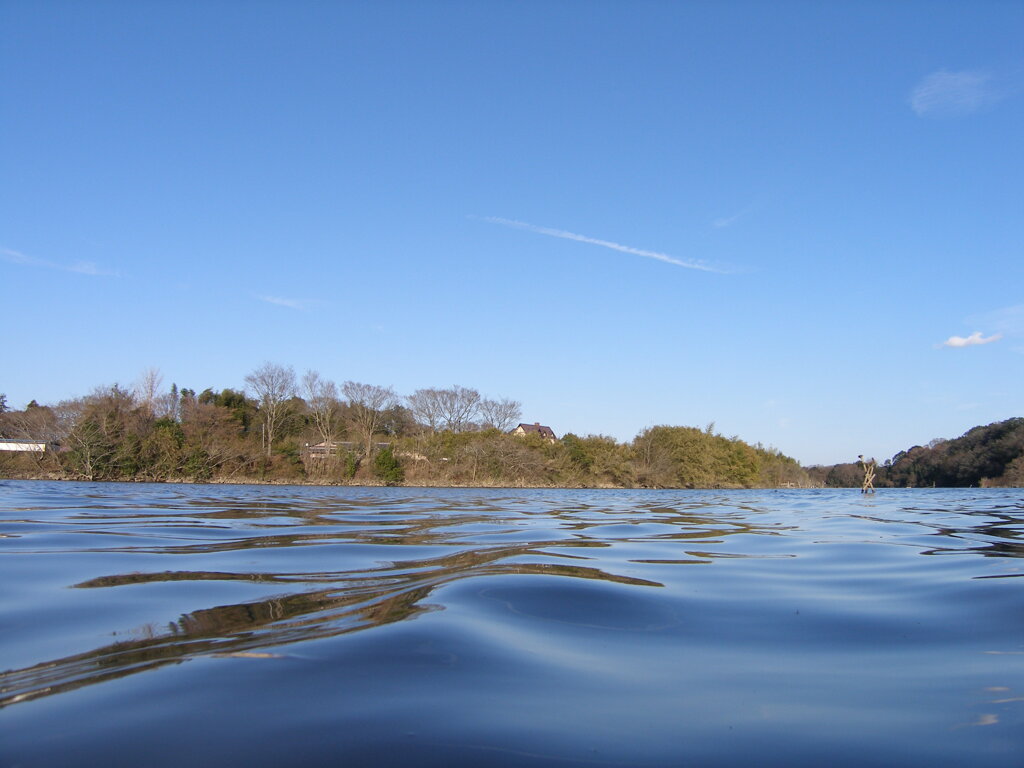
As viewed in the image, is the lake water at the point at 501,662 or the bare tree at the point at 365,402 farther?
the bare tree at the point at 365,402

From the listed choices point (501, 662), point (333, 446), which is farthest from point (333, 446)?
point (501, 662)

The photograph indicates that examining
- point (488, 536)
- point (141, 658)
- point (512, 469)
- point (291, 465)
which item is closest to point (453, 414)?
point (512, 469)

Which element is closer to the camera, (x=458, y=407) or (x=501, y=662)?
(x=501, y=662)

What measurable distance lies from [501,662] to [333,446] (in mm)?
46969

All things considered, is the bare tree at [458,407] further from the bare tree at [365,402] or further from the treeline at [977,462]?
the treeline at [977,462]

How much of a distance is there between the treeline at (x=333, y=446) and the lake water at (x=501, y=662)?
38683mm

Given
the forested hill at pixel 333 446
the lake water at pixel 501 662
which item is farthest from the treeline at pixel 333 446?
the lake water at pixel 501 662

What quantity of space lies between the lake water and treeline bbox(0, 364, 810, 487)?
38683mm

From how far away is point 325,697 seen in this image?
64.7 inches

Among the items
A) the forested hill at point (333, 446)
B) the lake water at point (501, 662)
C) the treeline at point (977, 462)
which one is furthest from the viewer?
the treeline at point (977, 462)

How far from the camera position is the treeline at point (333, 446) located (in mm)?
38531

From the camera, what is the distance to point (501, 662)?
2.05 m

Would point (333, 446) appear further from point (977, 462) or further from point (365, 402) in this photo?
point (977, 462)

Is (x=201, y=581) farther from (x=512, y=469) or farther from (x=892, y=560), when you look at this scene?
(x=512, y=469)
